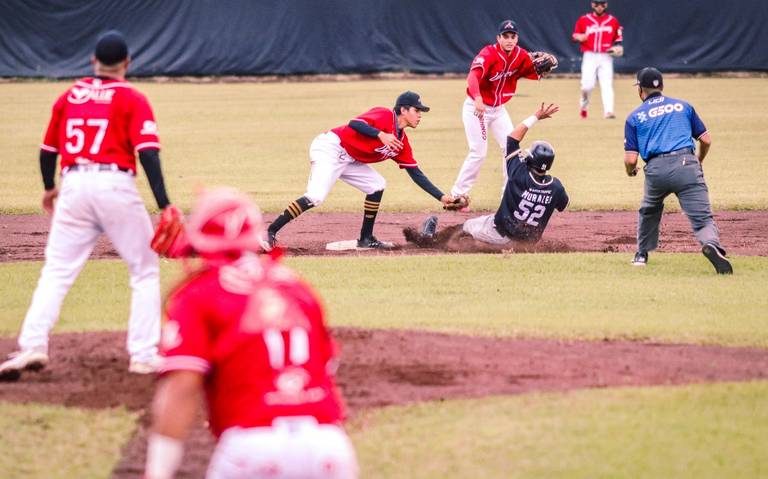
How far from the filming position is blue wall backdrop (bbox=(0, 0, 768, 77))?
3725 centimetres

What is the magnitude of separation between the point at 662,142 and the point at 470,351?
13.0ft

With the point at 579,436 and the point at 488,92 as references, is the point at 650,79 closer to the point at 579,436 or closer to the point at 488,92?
the point at 488,92

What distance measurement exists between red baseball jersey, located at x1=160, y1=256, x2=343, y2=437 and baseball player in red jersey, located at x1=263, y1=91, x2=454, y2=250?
8.39m

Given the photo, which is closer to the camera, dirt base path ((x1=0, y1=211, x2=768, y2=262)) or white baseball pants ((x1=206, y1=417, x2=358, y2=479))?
white baseball pants ((x1=206, y1=417, x2=358, y2=479))

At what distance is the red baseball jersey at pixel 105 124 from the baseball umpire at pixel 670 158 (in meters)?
5.50

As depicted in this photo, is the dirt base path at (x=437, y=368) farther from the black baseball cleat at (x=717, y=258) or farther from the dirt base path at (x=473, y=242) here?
the dirt base path at (x=473, y=242)

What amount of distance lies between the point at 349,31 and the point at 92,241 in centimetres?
3063

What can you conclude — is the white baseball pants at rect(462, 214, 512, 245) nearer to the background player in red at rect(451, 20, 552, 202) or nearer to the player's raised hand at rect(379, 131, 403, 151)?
the player's raised hand at rect(379, 131, 403, 151)

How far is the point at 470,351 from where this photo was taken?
8359 mm

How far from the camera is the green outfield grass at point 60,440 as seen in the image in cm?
617

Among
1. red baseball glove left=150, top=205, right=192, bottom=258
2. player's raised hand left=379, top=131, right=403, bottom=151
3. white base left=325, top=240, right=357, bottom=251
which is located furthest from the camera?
white base left=325, top=240, right=357, bottom=251

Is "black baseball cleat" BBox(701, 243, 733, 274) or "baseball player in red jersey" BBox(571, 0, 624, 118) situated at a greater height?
"black baseball cleat" BBox(701, 243, 733, 274)

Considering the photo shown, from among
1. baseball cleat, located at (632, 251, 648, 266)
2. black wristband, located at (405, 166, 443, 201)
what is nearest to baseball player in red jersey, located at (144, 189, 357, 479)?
baseball cleat, located at (632, 251, 648, 266)

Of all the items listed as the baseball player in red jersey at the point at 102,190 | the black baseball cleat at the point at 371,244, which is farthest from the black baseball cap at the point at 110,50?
the black baseball cleat at the point at 371,244
